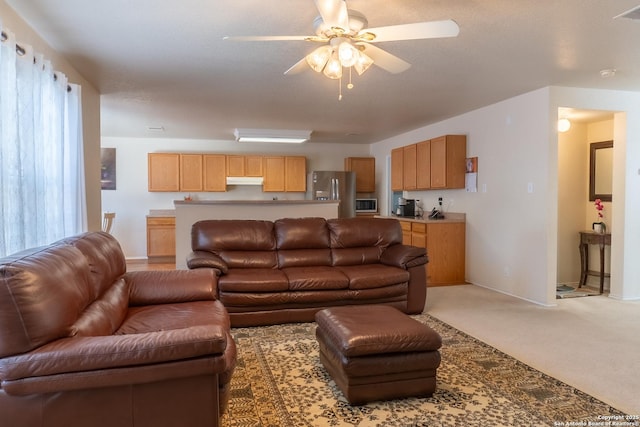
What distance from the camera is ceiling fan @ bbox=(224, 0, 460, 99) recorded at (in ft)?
6.78

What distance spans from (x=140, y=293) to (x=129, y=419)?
1.40 m

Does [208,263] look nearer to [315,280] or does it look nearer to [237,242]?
[237,242]

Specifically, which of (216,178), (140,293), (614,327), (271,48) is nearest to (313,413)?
(140,293)

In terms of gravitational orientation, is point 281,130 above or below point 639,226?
above

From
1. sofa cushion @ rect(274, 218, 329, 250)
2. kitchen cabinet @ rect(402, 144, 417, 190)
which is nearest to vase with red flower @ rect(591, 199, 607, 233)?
kitchen cabinet @ rect(402, 144, 417, 190)

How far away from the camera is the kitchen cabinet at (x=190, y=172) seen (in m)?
7.70

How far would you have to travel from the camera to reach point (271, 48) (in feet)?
10.5

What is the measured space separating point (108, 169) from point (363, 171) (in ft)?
16.9

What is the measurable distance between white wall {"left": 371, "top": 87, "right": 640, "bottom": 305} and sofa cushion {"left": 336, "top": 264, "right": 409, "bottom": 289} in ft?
5.57

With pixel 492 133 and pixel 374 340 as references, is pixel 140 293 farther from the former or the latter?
pixel 492 133

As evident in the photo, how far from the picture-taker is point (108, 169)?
25.3 feet

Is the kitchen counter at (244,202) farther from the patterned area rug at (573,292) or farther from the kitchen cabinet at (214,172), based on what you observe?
the patterned area rug at (573,292)

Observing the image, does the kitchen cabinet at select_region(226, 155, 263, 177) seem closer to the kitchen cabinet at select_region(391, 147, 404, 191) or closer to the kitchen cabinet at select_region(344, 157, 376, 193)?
the kitchen cabinet at select_region(344, 157, 376, 193)

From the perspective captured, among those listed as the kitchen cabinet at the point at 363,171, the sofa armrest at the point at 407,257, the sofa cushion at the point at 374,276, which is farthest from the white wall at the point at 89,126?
the kitchen cabinet at the point at 363,171
